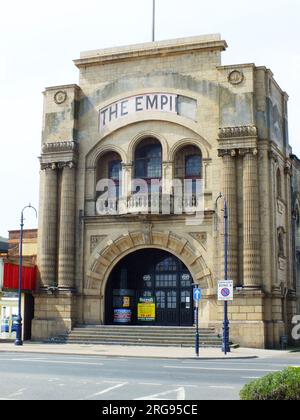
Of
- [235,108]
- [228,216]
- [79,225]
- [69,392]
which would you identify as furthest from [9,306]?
[69,392]

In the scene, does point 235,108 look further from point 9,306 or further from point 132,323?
point 9,306

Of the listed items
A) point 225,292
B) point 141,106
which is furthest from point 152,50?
point 225,292

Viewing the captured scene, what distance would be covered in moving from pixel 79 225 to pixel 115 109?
7827 millimetres

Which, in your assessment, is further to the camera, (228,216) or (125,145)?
(125,145)

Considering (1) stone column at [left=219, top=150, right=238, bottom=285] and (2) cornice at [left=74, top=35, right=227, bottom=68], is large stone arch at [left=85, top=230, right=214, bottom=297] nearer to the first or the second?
(1) stone column at [left=219, top=150, right=238, bottom=285]

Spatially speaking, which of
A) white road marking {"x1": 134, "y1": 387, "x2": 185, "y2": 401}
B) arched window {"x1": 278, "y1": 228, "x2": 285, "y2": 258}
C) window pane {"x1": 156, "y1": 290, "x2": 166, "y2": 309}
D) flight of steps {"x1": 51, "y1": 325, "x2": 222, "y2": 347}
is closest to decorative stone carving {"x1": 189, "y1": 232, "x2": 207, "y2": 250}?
window pane {"x1": 156, "y1": 290, "x2": 166, "y2": 309}

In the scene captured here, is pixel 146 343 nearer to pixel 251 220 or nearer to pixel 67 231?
pixel 67 231

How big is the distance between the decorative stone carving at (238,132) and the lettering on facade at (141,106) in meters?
2.79

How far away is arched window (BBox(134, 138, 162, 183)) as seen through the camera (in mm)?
42094

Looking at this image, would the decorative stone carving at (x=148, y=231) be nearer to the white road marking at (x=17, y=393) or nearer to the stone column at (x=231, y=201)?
the stone column at (x=231, y=201)

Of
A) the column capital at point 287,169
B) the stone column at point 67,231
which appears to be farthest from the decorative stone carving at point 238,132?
the stone column at point 67,231

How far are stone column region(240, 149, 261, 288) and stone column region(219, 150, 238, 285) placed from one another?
582mm

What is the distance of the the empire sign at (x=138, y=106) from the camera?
41125mm
